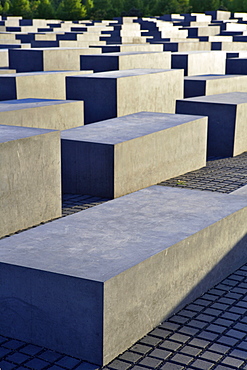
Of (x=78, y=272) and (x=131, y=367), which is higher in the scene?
(x=78, y=272)

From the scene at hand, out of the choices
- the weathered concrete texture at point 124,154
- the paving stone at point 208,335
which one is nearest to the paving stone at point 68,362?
the paving stone at point 208,335

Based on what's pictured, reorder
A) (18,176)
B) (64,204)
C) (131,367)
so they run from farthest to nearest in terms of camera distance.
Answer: (64,204) → (18,176) → (131,367)

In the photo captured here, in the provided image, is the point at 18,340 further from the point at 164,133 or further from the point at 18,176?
the point at 164,133

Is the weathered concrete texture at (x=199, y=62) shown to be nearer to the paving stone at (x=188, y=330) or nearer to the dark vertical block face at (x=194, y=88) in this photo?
the dark vertical block face at (x=194, y=88)

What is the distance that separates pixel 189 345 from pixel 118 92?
877cm

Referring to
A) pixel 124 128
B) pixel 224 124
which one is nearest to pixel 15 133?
pixel 124 128

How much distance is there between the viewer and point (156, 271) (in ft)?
16.2

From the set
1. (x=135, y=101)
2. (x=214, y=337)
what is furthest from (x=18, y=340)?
(x=135, y=101)

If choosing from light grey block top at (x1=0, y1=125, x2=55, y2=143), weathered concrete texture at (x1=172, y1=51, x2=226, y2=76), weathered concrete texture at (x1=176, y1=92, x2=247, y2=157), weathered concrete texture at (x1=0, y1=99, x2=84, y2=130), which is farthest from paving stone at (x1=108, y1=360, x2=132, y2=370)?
weathered concrete texture at (x1=172, y1=51, x2=226, y2=76)

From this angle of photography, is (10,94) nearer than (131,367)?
No

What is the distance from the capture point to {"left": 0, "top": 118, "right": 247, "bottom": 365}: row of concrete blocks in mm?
4461

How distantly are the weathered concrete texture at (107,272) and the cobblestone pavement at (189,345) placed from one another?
0.28 ft

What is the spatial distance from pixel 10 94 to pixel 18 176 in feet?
21.9

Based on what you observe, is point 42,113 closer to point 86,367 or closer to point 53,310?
point 53,310
